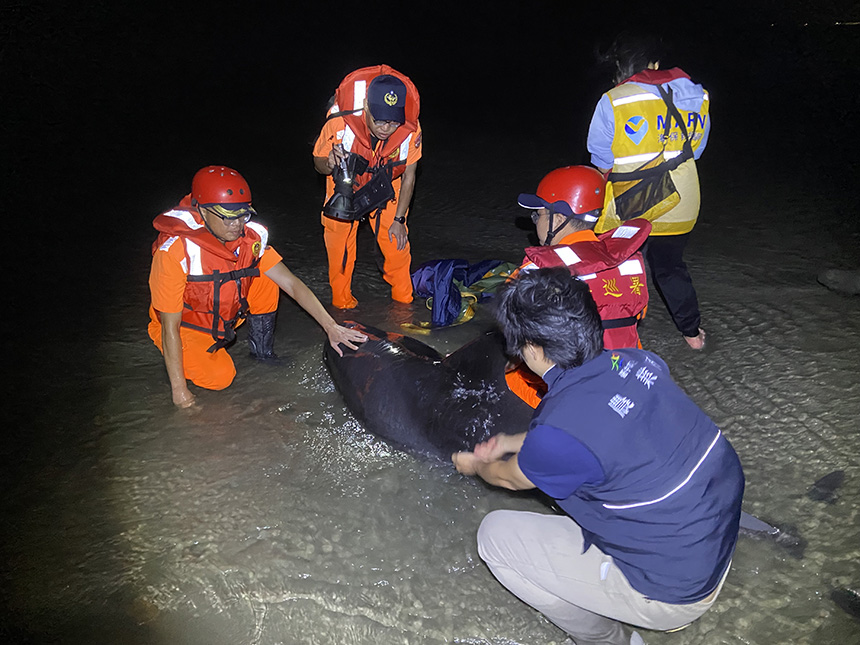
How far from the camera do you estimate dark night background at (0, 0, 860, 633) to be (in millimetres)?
5883

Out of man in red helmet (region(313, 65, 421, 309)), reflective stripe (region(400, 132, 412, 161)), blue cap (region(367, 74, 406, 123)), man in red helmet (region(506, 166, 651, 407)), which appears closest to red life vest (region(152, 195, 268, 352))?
man in red helmet (region(313, 65, 421, 309))

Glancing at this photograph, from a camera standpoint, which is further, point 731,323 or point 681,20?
point 681,20

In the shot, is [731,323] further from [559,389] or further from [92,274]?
[92,274]

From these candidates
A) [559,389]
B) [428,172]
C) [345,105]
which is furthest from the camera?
[428,172]

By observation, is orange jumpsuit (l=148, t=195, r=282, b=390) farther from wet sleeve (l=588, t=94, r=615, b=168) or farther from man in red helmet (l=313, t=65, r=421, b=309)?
wet sleeve (l=588, t=94, r=615, b=168)

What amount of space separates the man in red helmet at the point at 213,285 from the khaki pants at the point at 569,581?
6.06 ft

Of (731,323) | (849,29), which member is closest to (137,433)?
(731,323)

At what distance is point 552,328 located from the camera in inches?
80.3

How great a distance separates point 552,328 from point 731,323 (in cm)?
314

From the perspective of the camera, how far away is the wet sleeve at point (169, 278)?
3.68 meters

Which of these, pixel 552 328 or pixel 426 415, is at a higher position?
pixel 552 328

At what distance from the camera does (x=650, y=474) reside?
1929mm

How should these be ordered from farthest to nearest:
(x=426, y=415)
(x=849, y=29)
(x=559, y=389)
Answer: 1. (x=849, y=29)
2. (x=426, y=415)
3. (x=559, y=389)

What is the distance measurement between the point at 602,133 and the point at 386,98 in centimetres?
129
